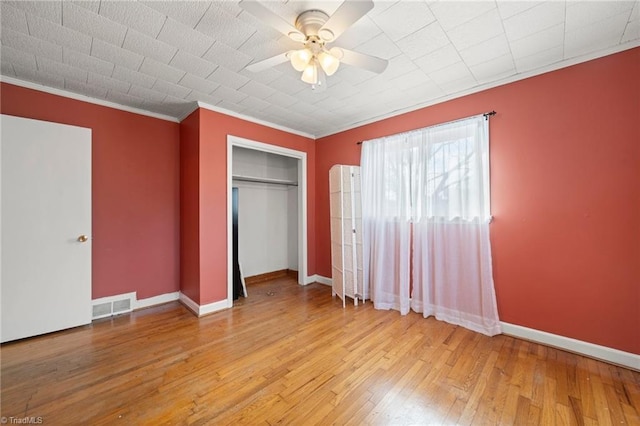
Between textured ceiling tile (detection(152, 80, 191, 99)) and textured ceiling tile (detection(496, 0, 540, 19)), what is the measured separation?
2.91m

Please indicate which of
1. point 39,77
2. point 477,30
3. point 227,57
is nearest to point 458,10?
point 477,30

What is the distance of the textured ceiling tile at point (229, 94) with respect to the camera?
2854 mm

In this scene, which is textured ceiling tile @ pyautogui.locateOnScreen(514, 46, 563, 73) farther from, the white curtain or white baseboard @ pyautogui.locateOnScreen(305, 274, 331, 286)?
white baseboard @ pyautogui.locateOnScreen(305, 274, 331, 286)

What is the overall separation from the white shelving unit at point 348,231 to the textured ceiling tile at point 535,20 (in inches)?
81.7

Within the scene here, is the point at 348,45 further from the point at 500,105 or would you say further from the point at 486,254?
the point at 486,254

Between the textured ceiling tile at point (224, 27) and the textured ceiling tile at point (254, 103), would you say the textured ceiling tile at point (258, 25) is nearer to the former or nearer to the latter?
the textured ceiling tile at point (224, 27)

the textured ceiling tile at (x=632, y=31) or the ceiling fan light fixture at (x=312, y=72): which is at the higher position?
the textured ceiling tile at (x=632, y=31)

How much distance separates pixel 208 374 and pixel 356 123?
357 cm

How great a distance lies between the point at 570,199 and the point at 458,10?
6.22ft

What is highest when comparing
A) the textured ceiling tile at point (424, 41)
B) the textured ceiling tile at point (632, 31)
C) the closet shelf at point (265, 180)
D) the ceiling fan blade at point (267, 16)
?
the textured ceiling tile at point (424, 41)

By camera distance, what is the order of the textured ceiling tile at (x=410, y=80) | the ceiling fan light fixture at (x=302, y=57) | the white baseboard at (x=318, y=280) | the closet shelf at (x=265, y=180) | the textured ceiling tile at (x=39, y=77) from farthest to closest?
the white baseboard at (x=318, y=280) → the closet shelf at (x=265, y=180) → the textured ceiling tile at (x=410, y=80) → the textured ceiling tile at (x=39, y=77) → the ceiling fan light fixture at (x=302, y=57)

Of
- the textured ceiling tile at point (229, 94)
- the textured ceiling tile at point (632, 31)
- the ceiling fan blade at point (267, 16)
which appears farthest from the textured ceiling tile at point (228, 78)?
the textured ceiling tile at point (632, 31)

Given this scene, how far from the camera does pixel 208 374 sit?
6.57 ft

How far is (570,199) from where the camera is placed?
2.29 m
